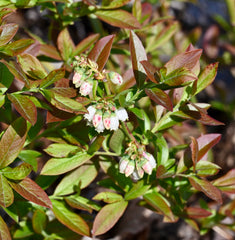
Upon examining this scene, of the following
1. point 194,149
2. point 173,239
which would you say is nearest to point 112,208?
point 194,149

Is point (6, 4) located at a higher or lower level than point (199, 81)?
higher

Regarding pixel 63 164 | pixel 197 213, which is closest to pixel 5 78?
pixel 63 164

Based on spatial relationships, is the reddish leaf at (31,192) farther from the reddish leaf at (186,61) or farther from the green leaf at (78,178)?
the reddish leaf at (186,61)

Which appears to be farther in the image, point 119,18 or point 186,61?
point 119,18

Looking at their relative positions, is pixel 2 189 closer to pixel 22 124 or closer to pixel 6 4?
pixel 22 124

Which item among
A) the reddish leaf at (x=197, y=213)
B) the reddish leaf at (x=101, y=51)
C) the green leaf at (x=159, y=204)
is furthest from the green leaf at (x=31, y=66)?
the reddish leaf at (x=197, y=213)

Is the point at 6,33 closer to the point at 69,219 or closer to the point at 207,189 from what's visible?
the point at 69,219
